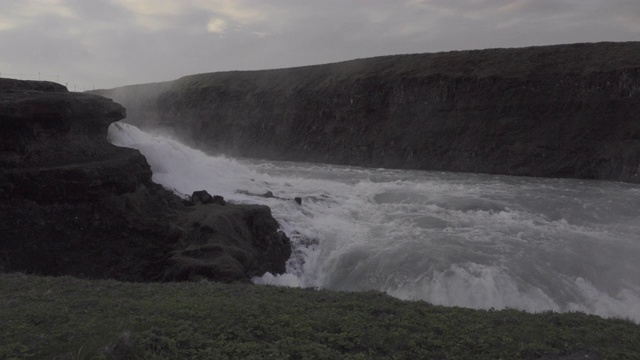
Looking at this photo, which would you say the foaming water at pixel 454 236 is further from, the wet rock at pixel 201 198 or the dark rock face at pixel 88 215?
the dark rock face at pixel 88 215

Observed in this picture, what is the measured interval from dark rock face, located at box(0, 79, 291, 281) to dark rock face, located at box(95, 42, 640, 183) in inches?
964

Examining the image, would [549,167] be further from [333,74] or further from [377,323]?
[377,323]

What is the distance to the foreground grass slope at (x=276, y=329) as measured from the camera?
545cm

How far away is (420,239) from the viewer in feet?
51.4

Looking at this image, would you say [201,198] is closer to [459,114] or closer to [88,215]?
[88,215]

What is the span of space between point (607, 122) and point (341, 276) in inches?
1044

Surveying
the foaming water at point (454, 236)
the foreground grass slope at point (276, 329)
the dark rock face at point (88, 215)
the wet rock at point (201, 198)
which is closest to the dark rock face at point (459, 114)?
the foaming water at point (454, 236)

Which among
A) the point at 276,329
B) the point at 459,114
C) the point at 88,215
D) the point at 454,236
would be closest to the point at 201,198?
the point at 88,215

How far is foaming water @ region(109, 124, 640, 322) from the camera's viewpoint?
12367 millimetres

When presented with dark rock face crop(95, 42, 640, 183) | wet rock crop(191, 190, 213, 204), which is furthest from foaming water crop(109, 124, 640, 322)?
dark rock face crop(95, 42, 640, 183)

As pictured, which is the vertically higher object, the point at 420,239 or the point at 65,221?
the point at 65,221

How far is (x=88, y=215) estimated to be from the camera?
43.6ft

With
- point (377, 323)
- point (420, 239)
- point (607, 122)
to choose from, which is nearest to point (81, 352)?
point (377, 323)

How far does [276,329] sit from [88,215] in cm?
897
